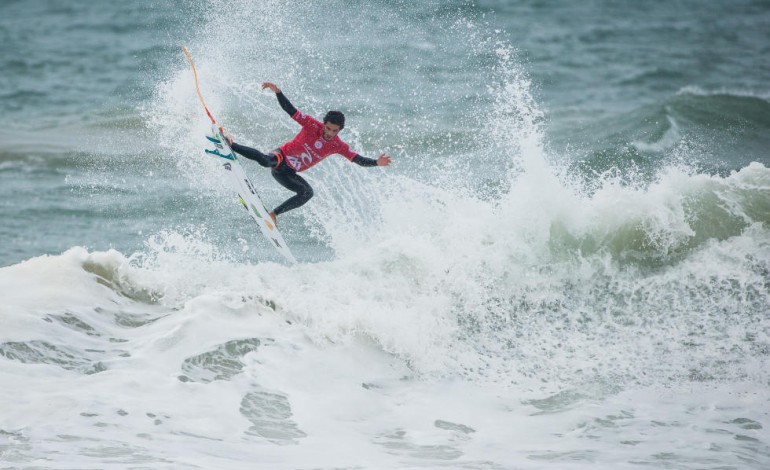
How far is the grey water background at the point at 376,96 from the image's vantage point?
15195 mm

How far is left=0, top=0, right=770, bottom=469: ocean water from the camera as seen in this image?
7789 mm

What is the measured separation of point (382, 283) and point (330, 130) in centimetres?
193

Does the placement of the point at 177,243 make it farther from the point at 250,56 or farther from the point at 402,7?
the point at 402,7

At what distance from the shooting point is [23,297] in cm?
925

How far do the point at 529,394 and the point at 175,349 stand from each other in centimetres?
361

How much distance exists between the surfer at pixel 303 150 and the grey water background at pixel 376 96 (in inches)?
87.4

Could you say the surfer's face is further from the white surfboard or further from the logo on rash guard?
the white surfboard

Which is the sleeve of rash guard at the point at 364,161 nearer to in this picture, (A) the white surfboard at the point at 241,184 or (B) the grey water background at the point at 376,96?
(A) the white surfboard at the point at 241,184

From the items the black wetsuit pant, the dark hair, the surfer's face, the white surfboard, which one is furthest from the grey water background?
the dark hair

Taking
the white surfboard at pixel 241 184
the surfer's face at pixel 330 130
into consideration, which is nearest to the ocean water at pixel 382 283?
the white surfboard at pixel 241 184

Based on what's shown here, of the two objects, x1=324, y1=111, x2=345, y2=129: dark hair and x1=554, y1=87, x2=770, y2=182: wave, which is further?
x1=554, y1=87, x2=770, y2=182: wave

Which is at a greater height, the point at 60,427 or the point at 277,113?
the point at 277,113


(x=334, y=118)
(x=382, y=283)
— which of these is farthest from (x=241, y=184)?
(x=382, y=283)

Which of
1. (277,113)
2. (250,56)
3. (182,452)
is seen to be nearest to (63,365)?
(182,452)
